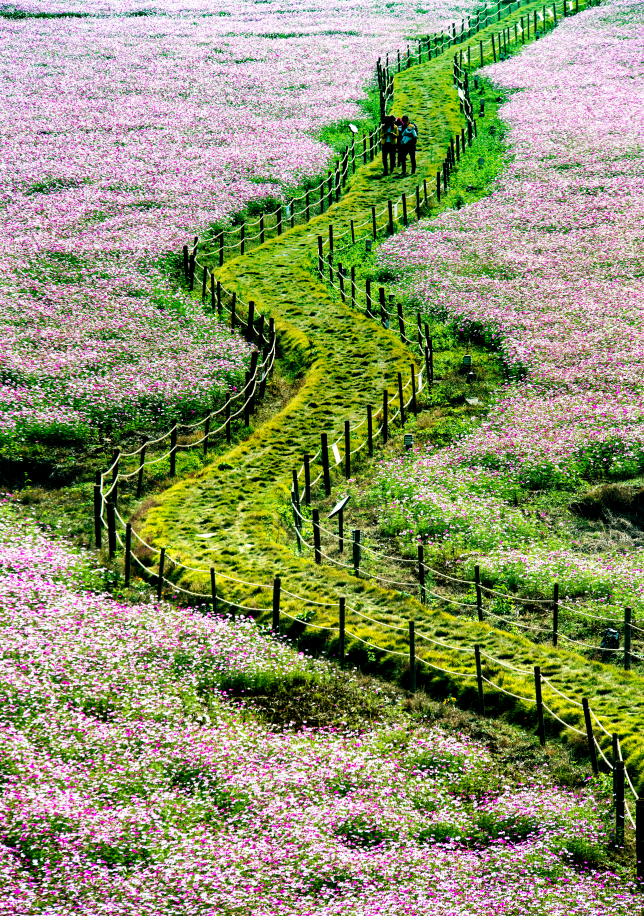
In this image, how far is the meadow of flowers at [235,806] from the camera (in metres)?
11.7

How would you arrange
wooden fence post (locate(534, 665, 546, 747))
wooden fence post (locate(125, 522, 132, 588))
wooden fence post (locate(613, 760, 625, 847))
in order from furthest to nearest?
wooden fence post (locate(125, 522, 132, 588)) → wooden fence post (locate(534, 665, 546, 747)) → wooden fence post (locate(613, 760, 625, 847))

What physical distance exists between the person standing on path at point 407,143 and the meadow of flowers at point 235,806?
31473 mm

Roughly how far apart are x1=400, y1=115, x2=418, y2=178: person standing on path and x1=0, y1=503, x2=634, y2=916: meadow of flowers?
3147 cm

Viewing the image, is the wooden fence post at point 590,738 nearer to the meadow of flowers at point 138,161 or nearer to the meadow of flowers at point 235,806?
the meadow of flowers at point 235,806

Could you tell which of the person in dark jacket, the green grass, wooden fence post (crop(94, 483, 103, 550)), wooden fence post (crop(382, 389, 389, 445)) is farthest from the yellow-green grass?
the person in dark jacket

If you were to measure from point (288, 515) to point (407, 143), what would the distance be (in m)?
25.9

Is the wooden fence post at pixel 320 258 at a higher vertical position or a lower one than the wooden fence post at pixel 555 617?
higher

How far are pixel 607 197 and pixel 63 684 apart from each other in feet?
104

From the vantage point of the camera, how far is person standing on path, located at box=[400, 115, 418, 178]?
→ 42781 mm

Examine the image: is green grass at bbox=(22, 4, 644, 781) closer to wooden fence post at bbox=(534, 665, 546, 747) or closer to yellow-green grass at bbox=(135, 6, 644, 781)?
yellow-green grass at bbox=(135, 6, 644, 781)

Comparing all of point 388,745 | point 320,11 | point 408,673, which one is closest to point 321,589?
point 408,673

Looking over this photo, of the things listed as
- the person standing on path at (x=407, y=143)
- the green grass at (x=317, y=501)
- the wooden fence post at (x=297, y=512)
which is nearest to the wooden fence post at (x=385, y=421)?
the green grass at (x=317, y=501)

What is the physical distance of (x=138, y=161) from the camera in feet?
147

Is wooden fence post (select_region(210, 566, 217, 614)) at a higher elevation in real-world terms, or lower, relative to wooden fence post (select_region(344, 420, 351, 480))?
lower
